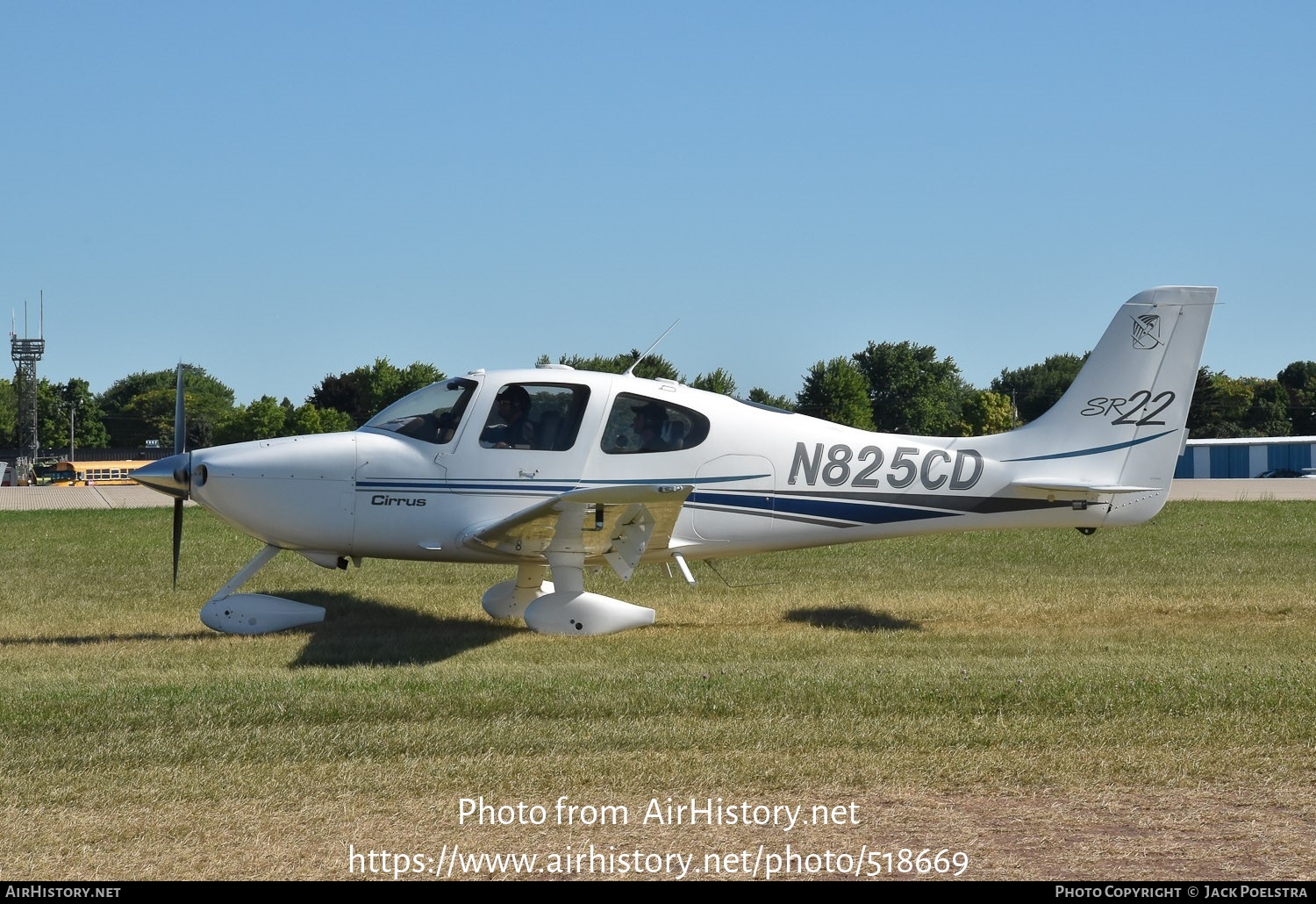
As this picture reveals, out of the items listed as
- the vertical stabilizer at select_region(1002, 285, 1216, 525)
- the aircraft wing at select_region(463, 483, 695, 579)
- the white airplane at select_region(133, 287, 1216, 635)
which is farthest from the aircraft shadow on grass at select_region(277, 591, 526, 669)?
the vertical stabilizer at select_region(1002, 285, 1216, 525)

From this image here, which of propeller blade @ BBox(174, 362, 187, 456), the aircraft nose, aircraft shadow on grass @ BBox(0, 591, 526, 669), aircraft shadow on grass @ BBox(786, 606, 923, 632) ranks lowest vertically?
aircraft shadow on grass @ BBox(0, 591, 526, 669)

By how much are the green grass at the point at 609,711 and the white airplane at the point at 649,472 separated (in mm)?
778

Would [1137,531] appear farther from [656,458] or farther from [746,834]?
[746,834]

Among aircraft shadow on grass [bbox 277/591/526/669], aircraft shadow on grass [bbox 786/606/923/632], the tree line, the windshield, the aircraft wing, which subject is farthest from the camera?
the tree line

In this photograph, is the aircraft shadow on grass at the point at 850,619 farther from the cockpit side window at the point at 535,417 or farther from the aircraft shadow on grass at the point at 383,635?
the cockpit side window at the point at 535,417

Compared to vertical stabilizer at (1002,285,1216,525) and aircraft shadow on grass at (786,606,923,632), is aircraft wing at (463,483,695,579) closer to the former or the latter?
aircraft shadow on grass at (786,606,923,632)

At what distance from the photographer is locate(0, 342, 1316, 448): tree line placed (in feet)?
240

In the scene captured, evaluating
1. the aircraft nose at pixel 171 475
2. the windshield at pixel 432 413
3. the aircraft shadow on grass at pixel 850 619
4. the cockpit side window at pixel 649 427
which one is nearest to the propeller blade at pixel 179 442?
the aircraft nose at pixel 171 475

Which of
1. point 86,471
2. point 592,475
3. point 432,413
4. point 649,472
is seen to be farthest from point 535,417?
point 86,471

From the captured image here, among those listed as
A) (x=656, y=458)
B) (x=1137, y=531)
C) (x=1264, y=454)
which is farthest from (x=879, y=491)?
(x=1264, y=454)

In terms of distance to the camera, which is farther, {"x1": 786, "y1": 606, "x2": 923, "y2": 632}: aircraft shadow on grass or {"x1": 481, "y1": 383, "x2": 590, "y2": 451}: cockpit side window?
{"x1": 786, "y1": 606, "x2": 923, "y2": 632}: aircraft shadow on grass

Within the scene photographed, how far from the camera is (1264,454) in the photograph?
197ft

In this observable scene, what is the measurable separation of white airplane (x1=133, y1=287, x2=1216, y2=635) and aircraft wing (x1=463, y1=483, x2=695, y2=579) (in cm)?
3

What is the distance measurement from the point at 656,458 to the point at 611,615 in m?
1.47
